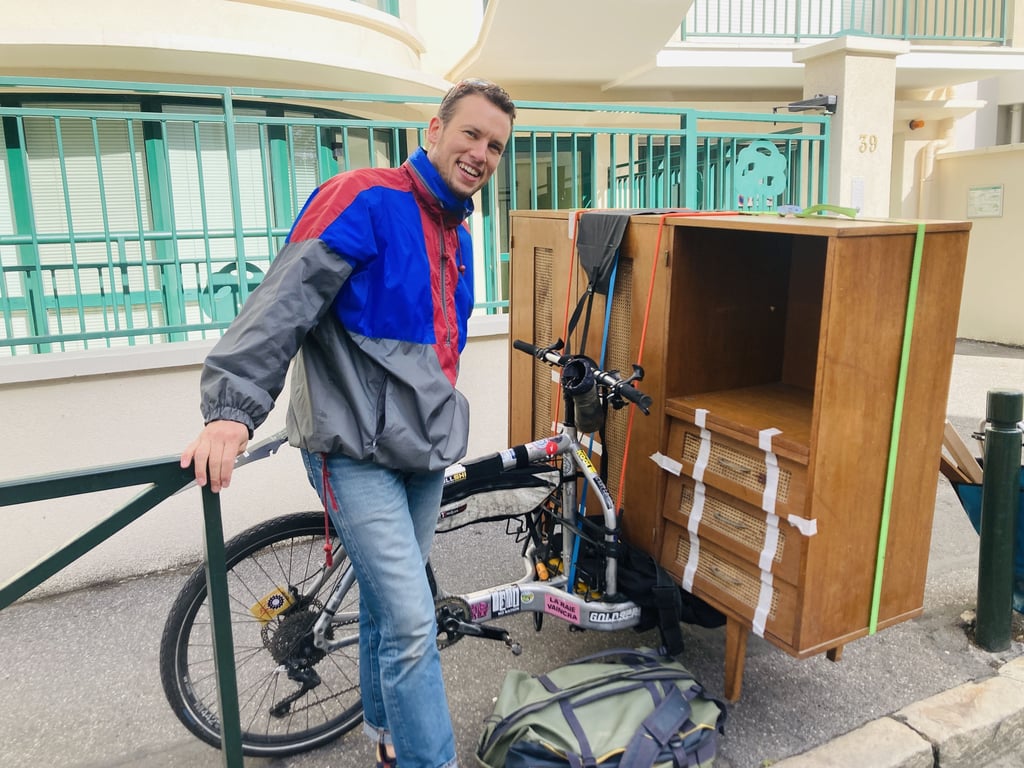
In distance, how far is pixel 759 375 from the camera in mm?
3072

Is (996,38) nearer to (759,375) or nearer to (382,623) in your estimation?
(759,375)

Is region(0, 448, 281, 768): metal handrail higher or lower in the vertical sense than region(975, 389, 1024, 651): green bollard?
higher

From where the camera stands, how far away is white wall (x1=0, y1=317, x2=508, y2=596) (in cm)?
350

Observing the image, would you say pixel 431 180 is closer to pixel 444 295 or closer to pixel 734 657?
pixel 444 295

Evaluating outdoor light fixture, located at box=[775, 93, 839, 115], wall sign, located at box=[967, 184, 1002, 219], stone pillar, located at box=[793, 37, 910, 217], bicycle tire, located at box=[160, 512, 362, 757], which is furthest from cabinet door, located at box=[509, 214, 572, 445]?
wall sign, located at box=[967, 184, 1002, 219]

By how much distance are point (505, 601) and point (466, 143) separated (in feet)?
4.93

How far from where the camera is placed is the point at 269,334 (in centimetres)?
176

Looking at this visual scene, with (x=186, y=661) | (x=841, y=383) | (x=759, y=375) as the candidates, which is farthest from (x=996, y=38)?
(x=186, y=661)

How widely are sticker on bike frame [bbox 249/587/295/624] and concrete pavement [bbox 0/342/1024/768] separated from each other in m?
0.48

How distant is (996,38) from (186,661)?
11.6 metres

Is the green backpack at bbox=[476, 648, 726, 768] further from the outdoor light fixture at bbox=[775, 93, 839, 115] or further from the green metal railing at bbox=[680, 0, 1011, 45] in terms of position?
the green metal railing at bbox=[680, 0, 1011, 45]

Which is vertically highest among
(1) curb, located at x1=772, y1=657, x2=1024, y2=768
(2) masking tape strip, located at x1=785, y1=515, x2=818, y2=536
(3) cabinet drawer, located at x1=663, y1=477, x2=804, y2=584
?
(2) masking tape strip, located at x1=785, y1=515, x2=818, y2=536

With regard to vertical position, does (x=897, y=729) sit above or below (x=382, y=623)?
below

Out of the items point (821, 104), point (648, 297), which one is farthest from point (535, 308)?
point (821, 104)
